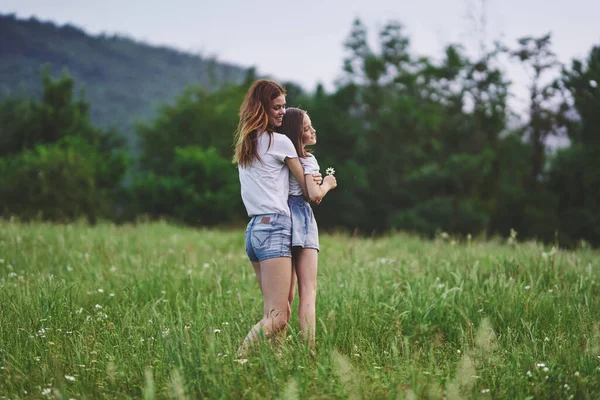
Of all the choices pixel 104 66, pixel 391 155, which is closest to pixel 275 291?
pixel 391 155

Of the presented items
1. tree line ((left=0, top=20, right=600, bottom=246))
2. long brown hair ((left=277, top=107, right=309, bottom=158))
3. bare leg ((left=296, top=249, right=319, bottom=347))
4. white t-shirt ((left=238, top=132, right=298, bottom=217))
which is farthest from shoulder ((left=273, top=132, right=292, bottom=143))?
tree line ((left=0, top=20, right=600, bottom=246))

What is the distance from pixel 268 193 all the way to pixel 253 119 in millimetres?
502

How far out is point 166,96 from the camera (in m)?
69.3

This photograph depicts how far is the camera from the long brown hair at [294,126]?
11.5ft

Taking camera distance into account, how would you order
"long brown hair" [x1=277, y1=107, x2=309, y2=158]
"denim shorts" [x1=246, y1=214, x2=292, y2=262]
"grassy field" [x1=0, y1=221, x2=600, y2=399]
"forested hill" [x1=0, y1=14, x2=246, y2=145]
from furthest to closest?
"forested hill" [x1=0, y1=14, x2=246, y2=145] → "long brown hair" [x1=277, y1=107, x2=309, y2=158] → "denim shorts" [x1=246, y1=214, x2=292, y2=262] → "grassy field" [x1=0, y1=221, x2=600, y2=399]

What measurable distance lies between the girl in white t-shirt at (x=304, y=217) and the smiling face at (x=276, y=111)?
4 centimetres

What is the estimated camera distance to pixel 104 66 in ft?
250

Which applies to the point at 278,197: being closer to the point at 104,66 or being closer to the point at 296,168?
the point at 296,168

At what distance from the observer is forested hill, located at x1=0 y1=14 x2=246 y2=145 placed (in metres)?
60.0

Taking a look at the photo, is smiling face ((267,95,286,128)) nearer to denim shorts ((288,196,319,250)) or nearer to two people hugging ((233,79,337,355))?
two people hugging ((233,79,337,355))

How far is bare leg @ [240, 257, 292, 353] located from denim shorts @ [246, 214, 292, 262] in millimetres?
45

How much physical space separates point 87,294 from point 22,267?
6.45 ft

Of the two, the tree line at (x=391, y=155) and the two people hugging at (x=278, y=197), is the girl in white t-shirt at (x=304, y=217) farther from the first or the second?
the tree line at (x=391, y=155)

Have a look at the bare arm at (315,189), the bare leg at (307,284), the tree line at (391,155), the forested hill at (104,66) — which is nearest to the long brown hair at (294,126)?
the bare arm at (315,189)
